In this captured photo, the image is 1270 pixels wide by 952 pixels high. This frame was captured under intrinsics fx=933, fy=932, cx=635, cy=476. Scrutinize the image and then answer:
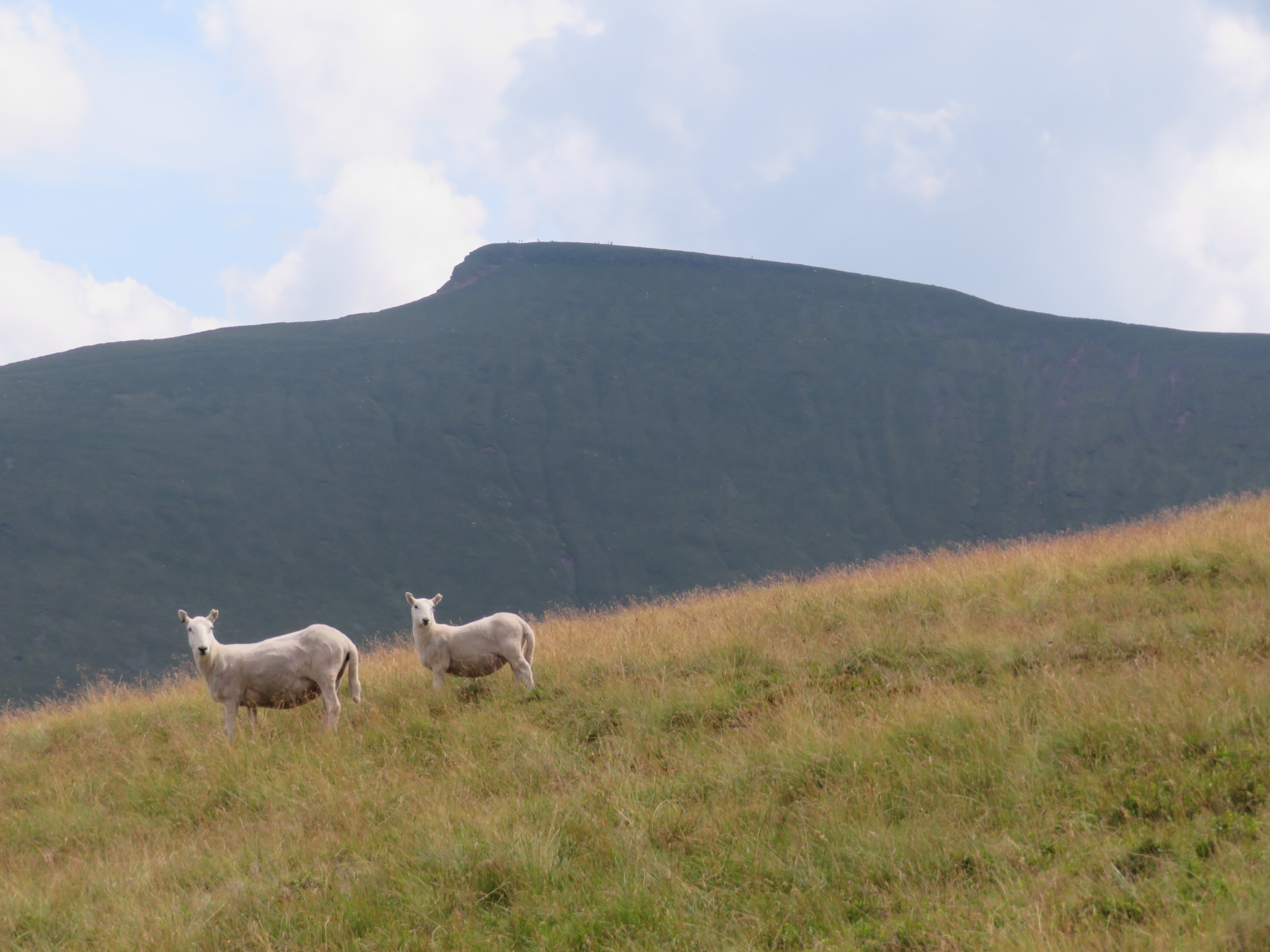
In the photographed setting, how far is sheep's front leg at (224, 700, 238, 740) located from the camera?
10250 millimetres

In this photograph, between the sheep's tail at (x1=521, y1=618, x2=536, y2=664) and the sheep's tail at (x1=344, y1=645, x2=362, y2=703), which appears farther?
the sheep's tail at (x1=521, y1=618, x2=536, y2=664)

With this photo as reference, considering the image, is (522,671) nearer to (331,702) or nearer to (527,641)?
(527,641)

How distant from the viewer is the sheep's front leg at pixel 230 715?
10250 mm

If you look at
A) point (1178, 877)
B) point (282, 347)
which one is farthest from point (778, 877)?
point (282, 347)

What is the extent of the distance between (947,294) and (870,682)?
9251cm

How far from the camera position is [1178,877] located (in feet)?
16.1

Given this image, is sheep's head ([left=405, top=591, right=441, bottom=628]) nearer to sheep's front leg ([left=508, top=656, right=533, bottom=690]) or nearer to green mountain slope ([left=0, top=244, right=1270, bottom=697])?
sheep's front leg ([left=508, top=656, right=533, bottom=690])

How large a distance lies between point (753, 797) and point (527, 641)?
4763 millimetres

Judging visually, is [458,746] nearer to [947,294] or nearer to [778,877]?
[778,877]

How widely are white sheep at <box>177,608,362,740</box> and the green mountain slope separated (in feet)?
120

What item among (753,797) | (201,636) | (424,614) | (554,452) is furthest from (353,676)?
(554,452)

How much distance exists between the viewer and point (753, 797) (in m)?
6.77

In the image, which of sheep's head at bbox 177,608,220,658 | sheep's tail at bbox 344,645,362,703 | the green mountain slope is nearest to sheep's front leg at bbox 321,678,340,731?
sheep's tail at bbox 344,645,362,703

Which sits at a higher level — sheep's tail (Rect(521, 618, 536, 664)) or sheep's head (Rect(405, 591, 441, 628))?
sheep's head (Rect(405, 591, 441, 628))
